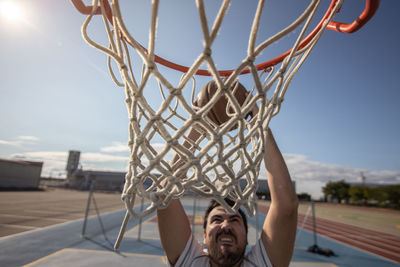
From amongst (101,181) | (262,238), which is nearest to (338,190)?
(101,181)

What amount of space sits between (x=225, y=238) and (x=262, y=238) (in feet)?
0.85

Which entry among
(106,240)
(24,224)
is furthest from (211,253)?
(24,224)

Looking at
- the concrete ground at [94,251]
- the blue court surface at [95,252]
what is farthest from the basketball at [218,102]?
the blue court surface at [95,252]

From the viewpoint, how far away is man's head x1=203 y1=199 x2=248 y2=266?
57.7 inches

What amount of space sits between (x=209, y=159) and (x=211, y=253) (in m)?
0.73

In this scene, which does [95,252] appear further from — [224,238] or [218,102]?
[218,102]

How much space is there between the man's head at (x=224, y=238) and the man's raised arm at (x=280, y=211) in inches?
7.7

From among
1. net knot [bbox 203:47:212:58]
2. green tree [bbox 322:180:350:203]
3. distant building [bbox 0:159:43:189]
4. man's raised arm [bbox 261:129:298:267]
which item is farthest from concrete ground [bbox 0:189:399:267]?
green tree [bbox 322:180:350:203]

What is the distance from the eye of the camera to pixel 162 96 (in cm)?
151

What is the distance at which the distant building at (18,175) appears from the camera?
25.7m

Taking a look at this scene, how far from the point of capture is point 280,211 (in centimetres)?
141

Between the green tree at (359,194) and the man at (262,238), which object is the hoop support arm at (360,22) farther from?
the green tree at (359,194)

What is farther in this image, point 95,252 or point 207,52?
point 95,252

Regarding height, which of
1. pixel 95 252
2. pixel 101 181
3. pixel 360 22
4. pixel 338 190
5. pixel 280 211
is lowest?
pixel 95 252
